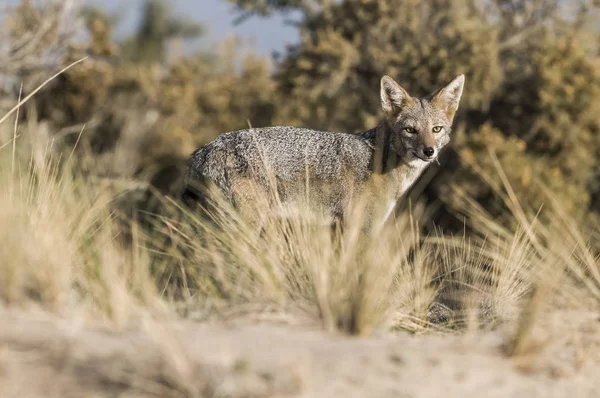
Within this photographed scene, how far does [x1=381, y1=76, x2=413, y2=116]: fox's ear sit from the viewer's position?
7770 millimetres

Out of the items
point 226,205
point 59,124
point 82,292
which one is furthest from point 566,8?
point 82,292

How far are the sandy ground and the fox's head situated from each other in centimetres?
314

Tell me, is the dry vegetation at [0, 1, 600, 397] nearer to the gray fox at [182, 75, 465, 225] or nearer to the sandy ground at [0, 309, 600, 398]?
the sandy ground at [0, 309, 600, 398]

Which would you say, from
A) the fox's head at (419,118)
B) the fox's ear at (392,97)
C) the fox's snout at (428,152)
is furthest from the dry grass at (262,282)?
the fox's ear at (392,97)

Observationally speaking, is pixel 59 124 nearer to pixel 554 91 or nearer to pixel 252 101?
pixel 252 101

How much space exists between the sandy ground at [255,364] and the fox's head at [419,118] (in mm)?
3137

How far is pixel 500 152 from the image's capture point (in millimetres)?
14414

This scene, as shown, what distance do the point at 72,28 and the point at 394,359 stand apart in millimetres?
12380

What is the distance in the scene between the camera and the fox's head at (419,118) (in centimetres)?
744

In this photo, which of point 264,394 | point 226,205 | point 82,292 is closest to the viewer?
point 264,394

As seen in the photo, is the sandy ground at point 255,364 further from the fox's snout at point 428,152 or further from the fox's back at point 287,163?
the fox's snout at point 428,152

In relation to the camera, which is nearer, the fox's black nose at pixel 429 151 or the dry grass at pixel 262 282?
the dry grass at pixel 262 282

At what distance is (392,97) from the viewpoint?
786 centimetres

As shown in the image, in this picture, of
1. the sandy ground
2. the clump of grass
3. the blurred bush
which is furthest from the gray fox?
the blurred bush
